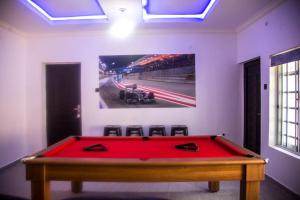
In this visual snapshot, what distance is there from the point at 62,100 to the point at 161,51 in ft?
8.18

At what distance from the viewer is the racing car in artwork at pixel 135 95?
4840mm

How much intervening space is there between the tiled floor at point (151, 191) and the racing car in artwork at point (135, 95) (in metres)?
1.93

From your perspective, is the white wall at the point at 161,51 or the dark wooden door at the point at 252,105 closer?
the dark wooden door at the point at 252,105

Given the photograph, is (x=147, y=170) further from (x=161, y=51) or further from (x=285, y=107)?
(x=161, y=51)

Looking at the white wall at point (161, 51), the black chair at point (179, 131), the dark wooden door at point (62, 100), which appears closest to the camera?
the black chair at point (179, 131)

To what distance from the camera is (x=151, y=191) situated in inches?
124

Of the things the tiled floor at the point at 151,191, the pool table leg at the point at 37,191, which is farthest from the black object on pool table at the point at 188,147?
the pool table leg at the point at 37,191

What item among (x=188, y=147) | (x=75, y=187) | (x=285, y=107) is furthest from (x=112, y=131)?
(x=285, y=107)

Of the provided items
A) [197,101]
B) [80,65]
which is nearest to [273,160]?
[197,101]

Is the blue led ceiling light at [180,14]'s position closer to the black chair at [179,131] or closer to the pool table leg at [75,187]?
the black chair at [179,131]

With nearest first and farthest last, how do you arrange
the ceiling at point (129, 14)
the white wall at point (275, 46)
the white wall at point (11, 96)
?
the white wall at point (275, 46) → the ceiling at point (129, 14) → the white wall at point (11, 96)

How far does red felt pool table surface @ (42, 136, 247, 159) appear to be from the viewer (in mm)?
2215

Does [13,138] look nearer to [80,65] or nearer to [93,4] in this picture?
[80,65]

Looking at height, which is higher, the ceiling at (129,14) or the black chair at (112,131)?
the ceiling at (129,14)
